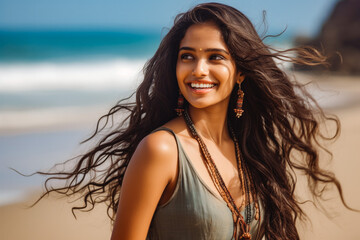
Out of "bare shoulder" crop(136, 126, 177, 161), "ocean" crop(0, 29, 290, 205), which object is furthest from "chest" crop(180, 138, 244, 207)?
"ocean" crop(0, 29, 290, 205)

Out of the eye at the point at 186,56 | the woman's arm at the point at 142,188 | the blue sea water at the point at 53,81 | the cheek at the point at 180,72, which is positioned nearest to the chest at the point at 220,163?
the woman's arm at the point at 142,188

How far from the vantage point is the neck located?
3.04 m

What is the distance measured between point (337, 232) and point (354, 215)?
48 centimetres

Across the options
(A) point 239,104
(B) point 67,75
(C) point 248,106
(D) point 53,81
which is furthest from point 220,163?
(B) point 67,75

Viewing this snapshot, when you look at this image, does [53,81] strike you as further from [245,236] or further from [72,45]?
[245,236]

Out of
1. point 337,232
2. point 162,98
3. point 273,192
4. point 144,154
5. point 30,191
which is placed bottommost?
point 337,232

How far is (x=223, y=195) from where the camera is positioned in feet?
9.25

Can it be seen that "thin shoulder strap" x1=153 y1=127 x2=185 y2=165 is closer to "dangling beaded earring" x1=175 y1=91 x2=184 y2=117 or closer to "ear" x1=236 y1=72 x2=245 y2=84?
"dangling beaded earring" x1=175 y1=91 x2=184 y2=117

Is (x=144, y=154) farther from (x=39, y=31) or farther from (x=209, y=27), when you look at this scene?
(x=39, y=31)

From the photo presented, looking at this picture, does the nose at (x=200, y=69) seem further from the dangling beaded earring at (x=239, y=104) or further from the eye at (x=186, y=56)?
the dangling beaded earring at (x=239, y=104)

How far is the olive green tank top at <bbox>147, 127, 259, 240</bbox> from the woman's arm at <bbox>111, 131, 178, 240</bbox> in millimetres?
90

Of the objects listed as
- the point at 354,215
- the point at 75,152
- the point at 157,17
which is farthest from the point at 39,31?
the point at 354,215

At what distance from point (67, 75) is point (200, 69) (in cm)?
2240

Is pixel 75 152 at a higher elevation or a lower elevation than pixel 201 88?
lower
